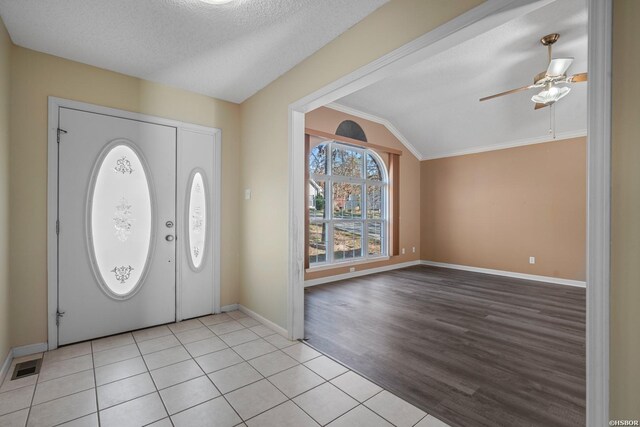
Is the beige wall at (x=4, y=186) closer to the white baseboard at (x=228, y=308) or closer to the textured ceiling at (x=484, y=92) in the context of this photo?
the white baseboard at (x=228, y=308)

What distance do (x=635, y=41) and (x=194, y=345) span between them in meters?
3.52

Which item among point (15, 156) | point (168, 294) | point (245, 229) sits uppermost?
point (15, 156)

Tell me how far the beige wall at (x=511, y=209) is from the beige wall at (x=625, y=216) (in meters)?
4.98

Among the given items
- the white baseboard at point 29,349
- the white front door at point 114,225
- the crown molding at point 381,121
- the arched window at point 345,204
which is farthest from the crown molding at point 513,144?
the white baseboard at point 29,349

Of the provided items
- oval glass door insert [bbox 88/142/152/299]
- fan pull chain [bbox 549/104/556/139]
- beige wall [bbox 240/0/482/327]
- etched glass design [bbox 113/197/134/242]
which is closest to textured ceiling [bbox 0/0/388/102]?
beige wall [bbox 240/0/482/327]

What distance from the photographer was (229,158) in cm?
374

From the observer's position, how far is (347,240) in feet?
18.9

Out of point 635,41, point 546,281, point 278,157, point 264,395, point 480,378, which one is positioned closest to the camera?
point 635,41

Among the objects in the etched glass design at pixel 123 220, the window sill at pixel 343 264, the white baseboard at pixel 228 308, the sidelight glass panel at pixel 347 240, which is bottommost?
the white baseboard at pixel 228 308

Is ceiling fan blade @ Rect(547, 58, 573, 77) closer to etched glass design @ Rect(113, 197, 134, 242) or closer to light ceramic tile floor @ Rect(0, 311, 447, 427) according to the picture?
light ceramic tile floor @ Rect(0, 311, 447, 427)

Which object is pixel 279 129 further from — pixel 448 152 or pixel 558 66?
pixel 448 152

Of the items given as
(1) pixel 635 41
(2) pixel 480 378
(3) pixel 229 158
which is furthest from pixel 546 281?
(3) pixel 229 158

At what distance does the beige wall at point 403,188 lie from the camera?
520cm

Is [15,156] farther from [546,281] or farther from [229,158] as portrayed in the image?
[546,281]
